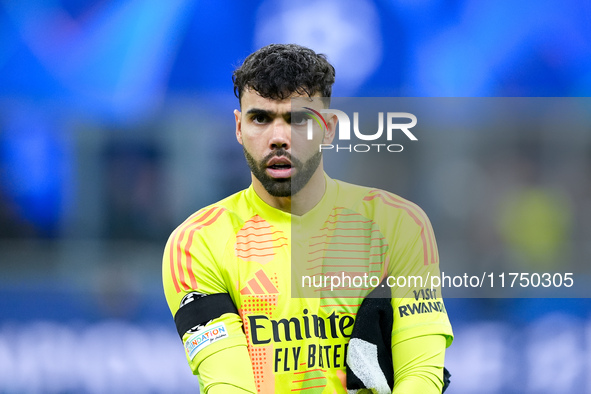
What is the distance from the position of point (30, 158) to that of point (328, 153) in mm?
2259

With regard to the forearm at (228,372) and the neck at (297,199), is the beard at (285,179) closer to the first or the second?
the neck at (297,199)

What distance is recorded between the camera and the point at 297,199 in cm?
246

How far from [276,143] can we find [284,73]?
0.24 metres

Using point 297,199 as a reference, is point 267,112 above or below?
above

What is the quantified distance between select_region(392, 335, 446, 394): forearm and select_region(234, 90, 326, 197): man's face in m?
0.66

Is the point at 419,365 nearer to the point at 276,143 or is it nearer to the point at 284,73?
the point at 276,143

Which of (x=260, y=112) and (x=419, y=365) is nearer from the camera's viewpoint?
(x=419, y=365)

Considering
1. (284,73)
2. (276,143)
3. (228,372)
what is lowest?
(228,372)

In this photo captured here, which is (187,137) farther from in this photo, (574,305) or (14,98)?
(574,305)

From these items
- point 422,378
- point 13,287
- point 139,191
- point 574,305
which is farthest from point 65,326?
point 574,305

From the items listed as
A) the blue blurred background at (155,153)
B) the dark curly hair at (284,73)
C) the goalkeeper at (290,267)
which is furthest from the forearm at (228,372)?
the blue blurred background at (155,153)

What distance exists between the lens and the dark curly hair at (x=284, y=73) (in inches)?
90.8

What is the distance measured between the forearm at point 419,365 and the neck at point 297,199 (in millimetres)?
582

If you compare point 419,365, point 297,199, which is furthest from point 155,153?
point 419,365
